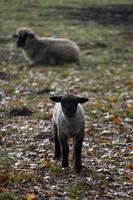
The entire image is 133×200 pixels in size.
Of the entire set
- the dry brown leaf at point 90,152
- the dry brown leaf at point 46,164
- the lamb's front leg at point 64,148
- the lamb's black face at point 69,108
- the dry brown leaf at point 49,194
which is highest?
the lamb's black face at point 69,108

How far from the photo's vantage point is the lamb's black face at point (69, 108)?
11.7 m

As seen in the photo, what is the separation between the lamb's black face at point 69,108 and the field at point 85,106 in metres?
1.16

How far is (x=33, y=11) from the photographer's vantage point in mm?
37938

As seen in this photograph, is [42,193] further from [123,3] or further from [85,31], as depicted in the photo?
[123,3]

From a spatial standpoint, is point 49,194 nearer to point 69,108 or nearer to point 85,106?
point 69,108

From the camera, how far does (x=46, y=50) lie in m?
25.1

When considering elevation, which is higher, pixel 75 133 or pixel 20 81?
pixel 75 133

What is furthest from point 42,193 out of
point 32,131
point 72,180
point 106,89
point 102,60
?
point 102,60

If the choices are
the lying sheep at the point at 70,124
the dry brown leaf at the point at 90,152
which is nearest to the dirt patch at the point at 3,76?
the dry brown leaf at the point at 90,152

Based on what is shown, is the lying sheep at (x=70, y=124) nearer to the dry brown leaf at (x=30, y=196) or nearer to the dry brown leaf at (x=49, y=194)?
the dry brown leaf at (x=49, y=194)

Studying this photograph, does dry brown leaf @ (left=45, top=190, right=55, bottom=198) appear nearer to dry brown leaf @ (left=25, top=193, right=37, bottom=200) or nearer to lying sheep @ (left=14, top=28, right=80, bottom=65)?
dry brown leaf @ (left=25, top=193, right=37, bottom=200)

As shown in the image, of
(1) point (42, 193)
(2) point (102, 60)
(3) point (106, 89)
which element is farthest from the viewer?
(2) point (102, 60)

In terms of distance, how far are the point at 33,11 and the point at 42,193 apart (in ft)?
92.0

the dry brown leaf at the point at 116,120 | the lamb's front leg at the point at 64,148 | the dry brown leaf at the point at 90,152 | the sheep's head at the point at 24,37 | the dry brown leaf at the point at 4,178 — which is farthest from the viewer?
the sheep's head at the point at 24,37
